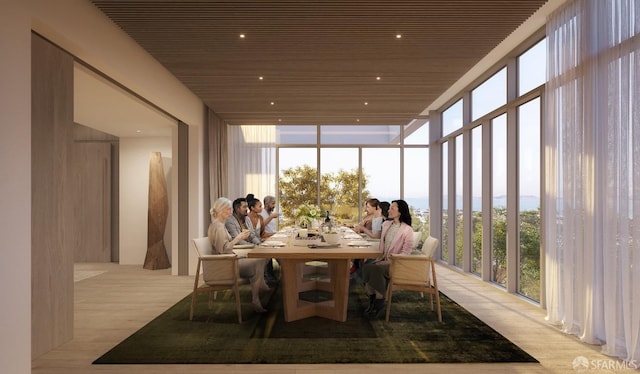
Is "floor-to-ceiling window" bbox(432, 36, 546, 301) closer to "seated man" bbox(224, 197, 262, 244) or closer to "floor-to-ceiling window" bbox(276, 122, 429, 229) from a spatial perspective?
"floor-to-ceiling window" bbox(276, 122, 429, 229)

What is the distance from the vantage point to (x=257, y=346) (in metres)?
3.53

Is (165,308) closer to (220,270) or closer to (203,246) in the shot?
(203,246)

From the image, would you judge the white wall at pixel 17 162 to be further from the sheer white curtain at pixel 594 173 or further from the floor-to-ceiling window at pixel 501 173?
the floor-to-ceiling window at pixel 501 173

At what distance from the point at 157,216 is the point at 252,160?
251 centimetres

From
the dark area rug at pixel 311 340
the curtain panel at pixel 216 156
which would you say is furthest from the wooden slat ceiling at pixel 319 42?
the dark area rug at pixel 311 340

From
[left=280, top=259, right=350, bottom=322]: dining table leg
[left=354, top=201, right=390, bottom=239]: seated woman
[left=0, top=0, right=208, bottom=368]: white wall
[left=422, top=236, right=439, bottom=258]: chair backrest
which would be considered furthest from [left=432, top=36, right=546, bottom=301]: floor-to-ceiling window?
[left=0, top=0, right=208, bottom=368]: white wall

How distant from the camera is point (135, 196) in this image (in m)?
8.44

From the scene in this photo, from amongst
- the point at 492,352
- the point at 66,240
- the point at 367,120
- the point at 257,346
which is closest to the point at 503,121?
the point at 367,120

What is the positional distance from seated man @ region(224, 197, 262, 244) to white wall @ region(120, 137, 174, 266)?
3.23 meters

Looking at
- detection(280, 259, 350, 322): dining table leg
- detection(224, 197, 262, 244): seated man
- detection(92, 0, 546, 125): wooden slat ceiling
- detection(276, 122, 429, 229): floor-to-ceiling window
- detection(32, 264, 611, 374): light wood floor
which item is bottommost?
detection(32, 264, 611, 374): light wood floor

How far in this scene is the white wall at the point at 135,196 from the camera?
842 cm

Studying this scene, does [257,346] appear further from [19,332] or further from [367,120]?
[367,120]

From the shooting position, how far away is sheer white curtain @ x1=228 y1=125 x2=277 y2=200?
934 cm

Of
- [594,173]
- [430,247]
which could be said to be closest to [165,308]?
[430,247]
